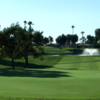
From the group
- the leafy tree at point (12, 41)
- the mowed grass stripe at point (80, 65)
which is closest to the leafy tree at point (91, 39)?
the mowed grass stripe at point (80, 65)

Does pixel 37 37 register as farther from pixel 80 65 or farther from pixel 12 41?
pixel 12 41

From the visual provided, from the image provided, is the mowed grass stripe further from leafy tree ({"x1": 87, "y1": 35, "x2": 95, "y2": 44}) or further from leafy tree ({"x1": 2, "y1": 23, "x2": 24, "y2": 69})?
leafy tree ({"x1": 87, "y1": 35, "x2": 95, "y2": 44})

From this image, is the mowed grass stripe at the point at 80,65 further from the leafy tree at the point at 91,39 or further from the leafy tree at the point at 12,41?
the leafy tree at the point at 91,39

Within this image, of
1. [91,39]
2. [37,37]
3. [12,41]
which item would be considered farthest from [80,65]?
[91,39]

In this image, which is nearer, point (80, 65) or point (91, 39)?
point (80, 65)

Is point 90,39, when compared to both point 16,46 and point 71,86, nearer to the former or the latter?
point 16,46

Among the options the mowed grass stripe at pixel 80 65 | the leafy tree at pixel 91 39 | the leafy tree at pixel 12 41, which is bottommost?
the mowed grass stripe at pixel 80 65

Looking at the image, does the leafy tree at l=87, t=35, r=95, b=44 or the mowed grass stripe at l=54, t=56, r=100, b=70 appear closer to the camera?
the mowed grass stripe at l=54, t=56, r=100, b=70

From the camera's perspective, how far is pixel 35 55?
50.7 m

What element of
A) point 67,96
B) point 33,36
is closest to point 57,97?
point 67,96

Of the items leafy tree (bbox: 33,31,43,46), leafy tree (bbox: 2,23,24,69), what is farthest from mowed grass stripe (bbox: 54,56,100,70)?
leafy tree (bbox: 2,23,24,69)

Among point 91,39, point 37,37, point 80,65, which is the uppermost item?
point 91,39

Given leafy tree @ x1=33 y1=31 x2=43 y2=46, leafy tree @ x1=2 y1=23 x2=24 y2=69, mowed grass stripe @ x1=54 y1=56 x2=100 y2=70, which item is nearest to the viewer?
leafy tree @ x1=2 y1=23 x2=24 y2=69

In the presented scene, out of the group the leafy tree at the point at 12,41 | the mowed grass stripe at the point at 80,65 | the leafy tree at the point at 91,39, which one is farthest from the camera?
the leafy tree at the point at 91,39
